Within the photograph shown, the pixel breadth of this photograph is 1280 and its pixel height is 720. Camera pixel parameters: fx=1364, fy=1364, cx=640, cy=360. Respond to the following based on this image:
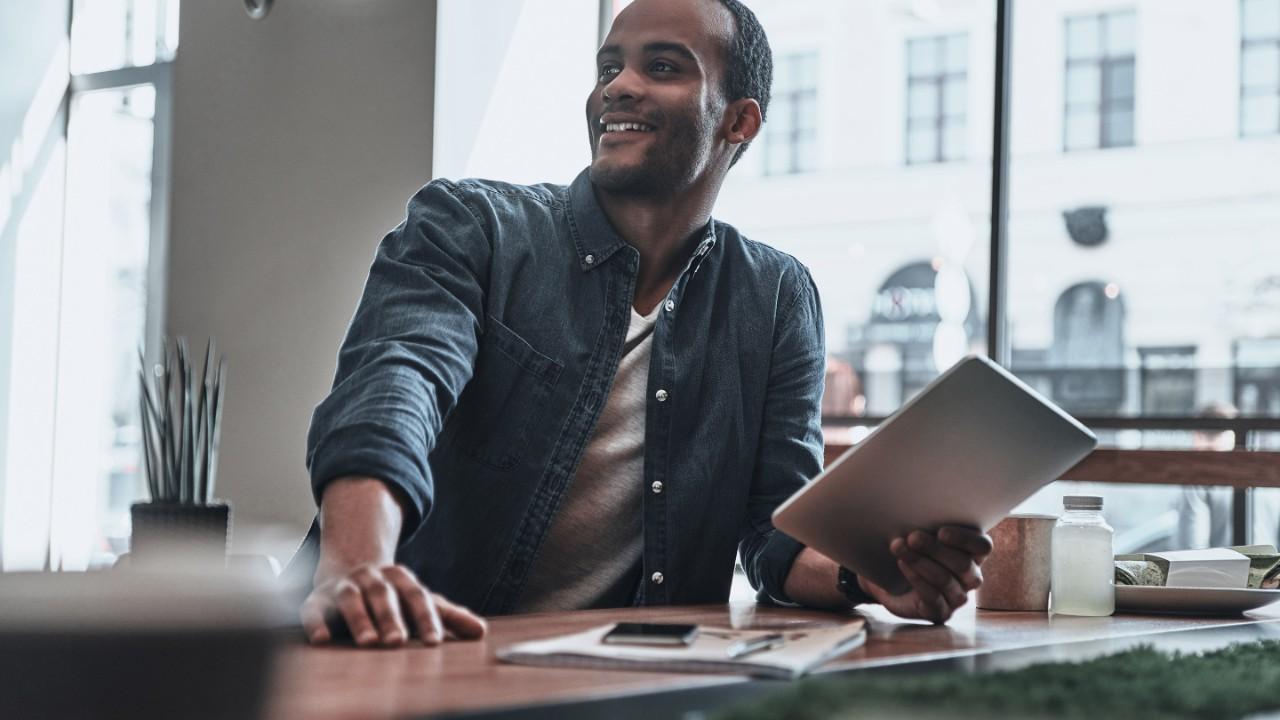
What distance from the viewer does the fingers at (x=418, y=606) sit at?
38.8 inches

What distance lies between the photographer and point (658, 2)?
183 cm

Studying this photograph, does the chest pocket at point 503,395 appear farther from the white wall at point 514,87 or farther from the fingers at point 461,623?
the white wall at point 514,87

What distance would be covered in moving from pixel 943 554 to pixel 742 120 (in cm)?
87

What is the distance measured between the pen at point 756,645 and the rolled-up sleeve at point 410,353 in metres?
0.36

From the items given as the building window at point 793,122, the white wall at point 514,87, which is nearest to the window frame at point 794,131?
the building window at point 793,122

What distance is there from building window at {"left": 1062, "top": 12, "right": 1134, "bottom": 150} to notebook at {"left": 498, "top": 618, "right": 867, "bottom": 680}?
5320 mm

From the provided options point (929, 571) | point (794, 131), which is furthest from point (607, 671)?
point (794, 131)

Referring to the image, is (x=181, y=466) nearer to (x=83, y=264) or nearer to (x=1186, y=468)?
(x=83, y=264)

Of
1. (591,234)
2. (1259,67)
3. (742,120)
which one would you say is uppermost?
(1259,67)

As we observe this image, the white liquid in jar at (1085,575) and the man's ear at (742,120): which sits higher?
the man's ear at (742,120)

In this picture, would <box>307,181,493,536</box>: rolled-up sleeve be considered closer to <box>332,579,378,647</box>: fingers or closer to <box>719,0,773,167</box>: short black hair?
<box>332,579,378,647</box>: fingers

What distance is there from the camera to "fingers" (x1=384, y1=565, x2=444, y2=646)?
0.98m

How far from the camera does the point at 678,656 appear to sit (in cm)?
89

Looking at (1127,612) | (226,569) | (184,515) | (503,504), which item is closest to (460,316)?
(503,504)
